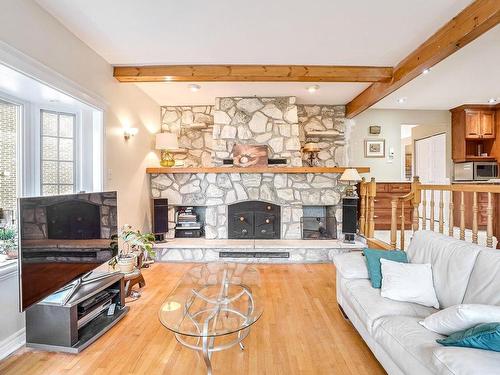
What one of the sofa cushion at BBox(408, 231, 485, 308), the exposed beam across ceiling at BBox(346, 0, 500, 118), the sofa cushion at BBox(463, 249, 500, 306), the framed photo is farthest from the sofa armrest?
the framed photo

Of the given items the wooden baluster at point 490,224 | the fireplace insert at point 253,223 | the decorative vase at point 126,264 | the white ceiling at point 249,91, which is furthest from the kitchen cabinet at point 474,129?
the decorative vase at point 126,264

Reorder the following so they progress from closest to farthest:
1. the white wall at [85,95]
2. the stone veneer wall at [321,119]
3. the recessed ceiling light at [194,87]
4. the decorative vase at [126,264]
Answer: the white wall at [85,95] < the decorative vase at [126,264] < the recessed ceiling light at [194,87] < the stone veneer wall at [321,119]

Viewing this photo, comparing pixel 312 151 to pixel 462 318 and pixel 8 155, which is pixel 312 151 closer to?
pixel 462 318

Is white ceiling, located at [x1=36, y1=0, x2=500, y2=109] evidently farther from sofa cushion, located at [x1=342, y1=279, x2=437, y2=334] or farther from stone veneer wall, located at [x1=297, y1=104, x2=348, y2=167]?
sofa cushion, located at [x1=342, y1=279, x2=437, y2=334]

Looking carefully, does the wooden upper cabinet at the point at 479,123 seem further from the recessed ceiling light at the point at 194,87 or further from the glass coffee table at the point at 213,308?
the glass coffee table at the point at 213,308

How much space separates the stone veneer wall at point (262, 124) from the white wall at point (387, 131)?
1423 millimetres

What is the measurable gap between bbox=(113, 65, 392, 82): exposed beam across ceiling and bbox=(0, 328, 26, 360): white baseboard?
110 inches

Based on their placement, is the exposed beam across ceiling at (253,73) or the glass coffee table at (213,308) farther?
the exposed beam across ceiling at (253,73)

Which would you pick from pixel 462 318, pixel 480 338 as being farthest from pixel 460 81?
pixel 480 338

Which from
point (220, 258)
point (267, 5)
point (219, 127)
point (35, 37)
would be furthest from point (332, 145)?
point (35, 37)

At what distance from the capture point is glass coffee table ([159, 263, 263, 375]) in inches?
70.0

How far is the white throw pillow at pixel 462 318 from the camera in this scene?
4.63 ft

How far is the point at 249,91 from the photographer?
4.51m

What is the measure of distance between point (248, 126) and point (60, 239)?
11.0 ft
